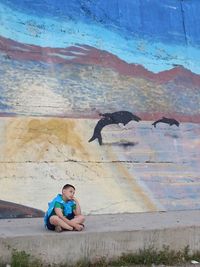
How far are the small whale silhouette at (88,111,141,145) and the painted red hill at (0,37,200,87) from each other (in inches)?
28.0

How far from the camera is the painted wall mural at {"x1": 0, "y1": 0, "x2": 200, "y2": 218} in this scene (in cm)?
743

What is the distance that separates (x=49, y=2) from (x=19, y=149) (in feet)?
7.91

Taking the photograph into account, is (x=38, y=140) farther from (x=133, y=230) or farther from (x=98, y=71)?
(x=133, y=230)

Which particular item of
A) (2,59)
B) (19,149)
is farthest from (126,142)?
(2,59)

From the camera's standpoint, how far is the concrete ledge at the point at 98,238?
548 cm

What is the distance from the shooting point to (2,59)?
7676 mm

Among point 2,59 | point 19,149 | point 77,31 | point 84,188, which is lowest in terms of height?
point 84,188

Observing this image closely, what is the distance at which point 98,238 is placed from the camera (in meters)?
5.78

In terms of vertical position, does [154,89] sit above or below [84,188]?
above

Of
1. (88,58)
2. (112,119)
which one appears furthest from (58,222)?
(88,58)

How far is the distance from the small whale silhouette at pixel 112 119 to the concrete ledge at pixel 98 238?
1.45m

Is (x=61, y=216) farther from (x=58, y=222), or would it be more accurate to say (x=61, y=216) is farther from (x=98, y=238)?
(x=98, y=238)

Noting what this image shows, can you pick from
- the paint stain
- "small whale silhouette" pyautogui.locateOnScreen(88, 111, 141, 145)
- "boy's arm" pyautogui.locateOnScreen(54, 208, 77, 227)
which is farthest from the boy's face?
"small whale silhouette" pyautogui.locateOnScreen(88, 111, 141, 145)

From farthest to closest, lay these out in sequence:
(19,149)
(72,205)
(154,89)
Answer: (154,89)
(19,149)
(72,205)
